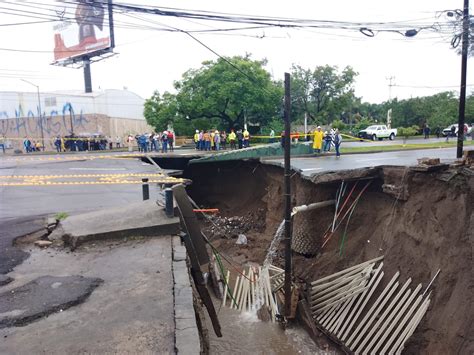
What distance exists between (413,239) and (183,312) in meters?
5.64

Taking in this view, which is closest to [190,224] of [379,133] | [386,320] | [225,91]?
[386,320]

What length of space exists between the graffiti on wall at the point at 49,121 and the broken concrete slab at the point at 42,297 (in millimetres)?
37721

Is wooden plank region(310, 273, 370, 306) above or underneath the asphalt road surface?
underneath

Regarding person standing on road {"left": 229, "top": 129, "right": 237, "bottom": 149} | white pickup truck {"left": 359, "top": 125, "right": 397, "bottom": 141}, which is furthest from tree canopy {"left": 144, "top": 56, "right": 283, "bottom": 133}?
white pickup truck {"left": 359, "top": 125, "right": 397, "bottom": 141}

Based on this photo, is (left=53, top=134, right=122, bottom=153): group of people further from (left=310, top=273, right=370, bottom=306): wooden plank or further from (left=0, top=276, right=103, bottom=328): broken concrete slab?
(left=0, top=276, right=103, bottom=328): broken concrete slab

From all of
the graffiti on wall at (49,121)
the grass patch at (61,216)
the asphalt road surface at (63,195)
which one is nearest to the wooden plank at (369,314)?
the asphalt road surface at (63,195)

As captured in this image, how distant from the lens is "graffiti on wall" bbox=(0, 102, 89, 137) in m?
38.9

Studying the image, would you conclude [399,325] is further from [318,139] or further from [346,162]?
[318,139]

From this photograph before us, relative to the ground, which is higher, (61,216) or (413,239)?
(61,216)

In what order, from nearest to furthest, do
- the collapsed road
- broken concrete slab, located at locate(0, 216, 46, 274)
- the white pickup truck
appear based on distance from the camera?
the collapsed road, broken concrete slab, located at locate(0, 216, 46, 274), the white pickup truck

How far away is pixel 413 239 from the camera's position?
7586 millimetres

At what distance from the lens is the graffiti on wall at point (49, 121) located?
38.9 m

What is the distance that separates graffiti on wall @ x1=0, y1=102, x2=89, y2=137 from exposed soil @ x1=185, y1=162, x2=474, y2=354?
31.5 metres

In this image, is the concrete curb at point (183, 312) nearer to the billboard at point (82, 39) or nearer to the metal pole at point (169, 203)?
the metal pole at point (169, 203)
